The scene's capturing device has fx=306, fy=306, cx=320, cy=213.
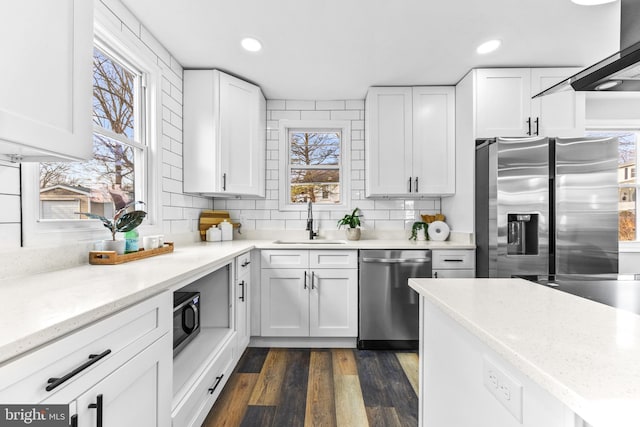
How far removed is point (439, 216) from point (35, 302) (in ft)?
10.0

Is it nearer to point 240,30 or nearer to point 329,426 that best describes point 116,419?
point 329,426

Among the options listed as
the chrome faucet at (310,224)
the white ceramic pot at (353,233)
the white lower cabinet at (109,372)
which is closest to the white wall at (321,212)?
the chrome faucet at (310,224)

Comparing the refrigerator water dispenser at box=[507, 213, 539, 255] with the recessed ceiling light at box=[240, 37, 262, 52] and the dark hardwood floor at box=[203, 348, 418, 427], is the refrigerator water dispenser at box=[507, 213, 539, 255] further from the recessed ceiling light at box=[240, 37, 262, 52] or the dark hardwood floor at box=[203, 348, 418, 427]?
the recessed ceiling light at box=[240, 37, 262, 52]

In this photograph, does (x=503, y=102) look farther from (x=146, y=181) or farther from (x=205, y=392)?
(x=205, y=392)

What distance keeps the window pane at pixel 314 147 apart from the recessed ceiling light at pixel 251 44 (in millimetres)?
1140

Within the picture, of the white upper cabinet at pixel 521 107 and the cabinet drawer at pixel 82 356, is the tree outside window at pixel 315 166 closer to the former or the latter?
the white upper cabinet at pixel 521 107

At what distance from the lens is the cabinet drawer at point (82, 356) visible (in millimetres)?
609

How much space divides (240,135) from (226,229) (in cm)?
90

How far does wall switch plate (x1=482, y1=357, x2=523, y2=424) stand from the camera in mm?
598

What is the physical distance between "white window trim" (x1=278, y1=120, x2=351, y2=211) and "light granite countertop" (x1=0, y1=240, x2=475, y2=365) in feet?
5.47

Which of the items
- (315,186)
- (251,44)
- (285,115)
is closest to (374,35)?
(251,44)

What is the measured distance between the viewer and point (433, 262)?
2.64 m

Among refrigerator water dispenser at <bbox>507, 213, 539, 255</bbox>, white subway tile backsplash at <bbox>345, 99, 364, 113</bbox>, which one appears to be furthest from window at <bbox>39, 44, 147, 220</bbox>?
refrigerator water dispenser at <bbox>507, 213, 539, 255</bbox>

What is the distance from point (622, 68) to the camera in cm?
97
